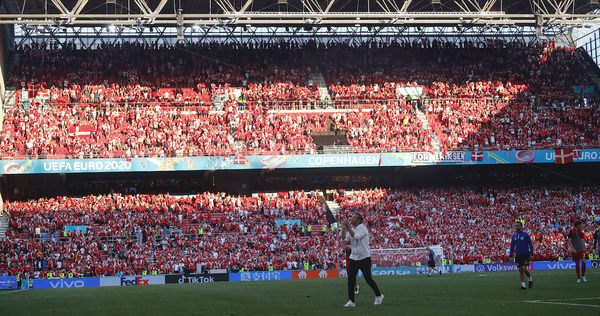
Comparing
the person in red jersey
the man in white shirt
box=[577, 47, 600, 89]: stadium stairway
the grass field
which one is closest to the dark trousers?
the man in white shirt

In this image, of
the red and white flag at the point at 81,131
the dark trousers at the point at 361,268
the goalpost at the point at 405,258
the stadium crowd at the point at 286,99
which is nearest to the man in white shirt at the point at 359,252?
the dark trousers at the point at 361,268

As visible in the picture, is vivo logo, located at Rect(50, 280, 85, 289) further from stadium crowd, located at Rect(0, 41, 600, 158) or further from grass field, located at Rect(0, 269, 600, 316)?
grass field, located at Rect(0, 269, 600, 316)

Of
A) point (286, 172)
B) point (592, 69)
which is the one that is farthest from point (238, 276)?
point (592, 69)

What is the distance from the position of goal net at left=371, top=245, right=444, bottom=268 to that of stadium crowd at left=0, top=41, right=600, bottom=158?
14611 millimetres

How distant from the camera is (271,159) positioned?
46.8 metres

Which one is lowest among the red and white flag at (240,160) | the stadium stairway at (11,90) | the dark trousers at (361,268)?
the dark trousers at (361,268)

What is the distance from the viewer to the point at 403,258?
3453cm

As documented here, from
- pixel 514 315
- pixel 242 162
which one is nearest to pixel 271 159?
pixel 242 162

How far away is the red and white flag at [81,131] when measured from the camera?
1853 inches

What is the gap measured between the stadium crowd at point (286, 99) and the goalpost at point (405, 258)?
1462 cm

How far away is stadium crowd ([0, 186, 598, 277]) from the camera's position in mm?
38188

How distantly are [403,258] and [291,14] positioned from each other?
66.1 feet

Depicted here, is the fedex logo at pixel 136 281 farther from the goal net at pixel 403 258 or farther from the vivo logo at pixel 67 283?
the goal net at pixel 403 258

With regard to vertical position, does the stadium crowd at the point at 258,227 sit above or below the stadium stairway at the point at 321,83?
below
